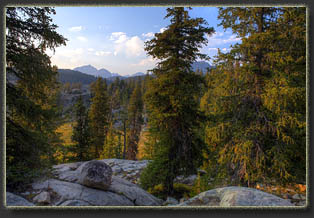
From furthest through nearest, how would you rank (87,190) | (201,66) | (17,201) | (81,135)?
(81,135) → (201,66) → (87,190) → (17,201)

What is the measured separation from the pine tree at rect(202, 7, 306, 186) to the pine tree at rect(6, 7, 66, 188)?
4.33m

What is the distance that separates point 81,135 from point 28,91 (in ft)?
21.7

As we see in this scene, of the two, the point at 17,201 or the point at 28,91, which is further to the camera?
the point at 28,91

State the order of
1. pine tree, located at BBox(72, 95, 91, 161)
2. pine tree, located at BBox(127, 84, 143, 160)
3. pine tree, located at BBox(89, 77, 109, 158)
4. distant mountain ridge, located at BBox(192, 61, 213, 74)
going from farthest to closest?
pine tree, located at BBox(127, 84, 143, 160) → pine tree, located at BBox(89, 77, 109, 158) → pine tree, located at BBox(72, 95, 91, 161) → distant mountain ridge, located at BBox(192, 61, 213, 74)

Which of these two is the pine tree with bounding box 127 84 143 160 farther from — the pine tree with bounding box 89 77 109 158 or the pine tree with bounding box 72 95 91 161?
the pine tree with bounding box 72 95 91 161

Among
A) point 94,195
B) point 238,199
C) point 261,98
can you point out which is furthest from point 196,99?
point 94,195

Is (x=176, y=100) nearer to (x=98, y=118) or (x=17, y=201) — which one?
(x=17, y=201)

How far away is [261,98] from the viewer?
4.01 m

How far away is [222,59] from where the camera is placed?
4379 mm

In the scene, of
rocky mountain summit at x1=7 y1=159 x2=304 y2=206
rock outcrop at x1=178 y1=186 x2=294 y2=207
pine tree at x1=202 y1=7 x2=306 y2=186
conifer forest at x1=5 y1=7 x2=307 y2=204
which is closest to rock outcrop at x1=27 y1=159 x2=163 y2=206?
rocky mountain summit at x1=7 y1=159 x2=304 y2=206

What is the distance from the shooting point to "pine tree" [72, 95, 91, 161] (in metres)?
8.85

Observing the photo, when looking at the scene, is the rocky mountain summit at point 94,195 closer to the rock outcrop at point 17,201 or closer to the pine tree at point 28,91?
the rock outcrop at point 17,201

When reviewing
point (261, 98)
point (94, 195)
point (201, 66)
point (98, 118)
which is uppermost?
point (201, 66)

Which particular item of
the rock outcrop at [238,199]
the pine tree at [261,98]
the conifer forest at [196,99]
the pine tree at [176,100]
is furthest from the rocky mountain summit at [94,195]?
the pine tree at [176,100]
